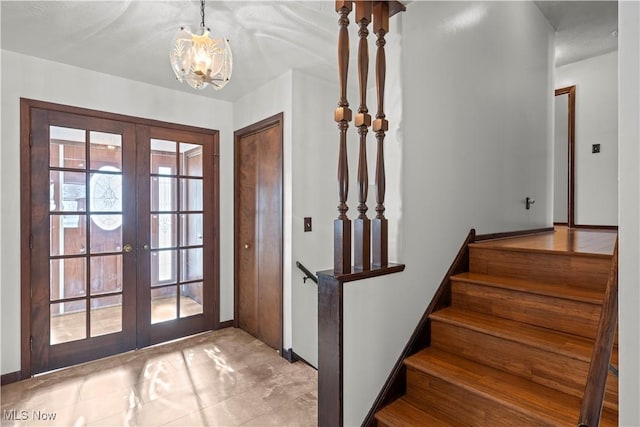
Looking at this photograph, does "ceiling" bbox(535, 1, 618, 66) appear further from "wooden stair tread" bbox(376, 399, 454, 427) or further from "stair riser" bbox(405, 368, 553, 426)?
"wooden stair tread" bbox(376, 399, 454, 427)

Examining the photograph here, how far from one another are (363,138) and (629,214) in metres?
1.14

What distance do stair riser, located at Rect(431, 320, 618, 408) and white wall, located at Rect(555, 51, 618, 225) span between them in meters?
3.26

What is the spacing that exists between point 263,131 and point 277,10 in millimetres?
1395

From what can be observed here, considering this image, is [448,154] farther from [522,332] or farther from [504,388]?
[504,388]

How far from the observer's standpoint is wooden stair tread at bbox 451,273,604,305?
1.67m

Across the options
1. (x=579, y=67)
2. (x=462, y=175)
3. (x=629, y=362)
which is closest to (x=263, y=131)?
(x=462, y=175)

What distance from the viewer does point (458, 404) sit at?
1.59 meters

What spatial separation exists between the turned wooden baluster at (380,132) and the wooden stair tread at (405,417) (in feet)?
2.41

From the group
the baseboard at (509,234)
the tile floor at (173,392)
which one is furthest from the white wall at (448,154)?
the tile floor at (173,392)

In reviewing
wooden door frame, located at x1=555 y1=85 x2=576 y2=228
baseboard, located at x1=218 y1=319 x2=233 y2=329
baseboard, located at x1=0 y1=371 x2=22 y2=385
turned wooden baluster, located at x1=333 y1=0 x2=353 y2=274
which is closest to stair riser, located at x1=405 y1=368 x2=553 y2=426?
turned wooden baluster, located at x1=333 y1=0 x2=353 y2=274

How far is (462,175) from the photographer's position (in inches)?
90.3

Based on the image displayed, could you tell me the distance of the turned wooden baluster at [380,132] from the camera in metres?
1.74

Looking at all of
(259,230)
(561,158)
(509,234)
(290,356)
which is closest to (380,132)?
(509,234)

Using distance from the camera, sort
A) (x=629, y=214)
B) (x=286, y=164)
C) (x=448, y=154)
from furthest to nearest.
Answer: (x=286, y=164), (x=448, y=154), (x=629, y=214)
